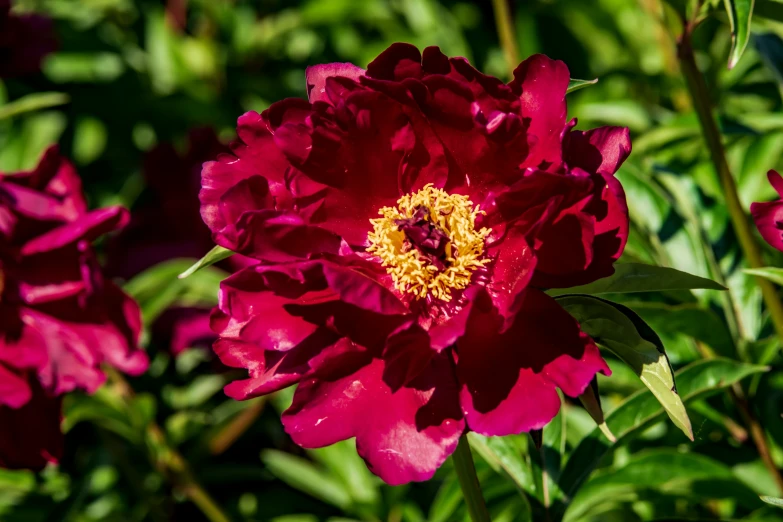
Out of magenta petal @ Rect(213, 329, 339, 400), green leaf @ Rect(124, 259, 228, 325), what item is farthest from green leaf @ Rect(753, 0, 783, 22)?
green leaf @ Rect(124, 259, 228, 325)

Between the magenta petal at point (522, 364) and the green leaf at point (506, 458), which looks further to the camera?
the green leaf at point (506, 458)

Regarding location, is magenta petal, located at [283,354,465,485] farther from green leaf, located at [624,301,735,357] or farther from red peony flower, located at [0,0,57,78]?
red peony flower, located at [0,0,57,78]

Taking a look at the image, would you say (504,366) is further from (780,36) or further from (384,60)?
(780,36)

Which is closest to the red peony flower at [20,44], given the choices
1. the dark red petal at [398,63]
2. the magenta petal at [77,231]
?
the magenta petal at [77,231]

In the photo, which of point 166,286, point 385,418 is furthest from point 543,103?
point 166,286

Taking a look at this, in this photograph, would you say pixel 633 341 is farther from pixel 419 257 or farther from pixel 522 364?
pixel 419 257

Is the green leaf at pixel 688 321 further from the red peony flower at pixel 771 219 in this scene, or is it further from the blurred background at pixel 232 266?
the red peony flower at pixel 771 219
